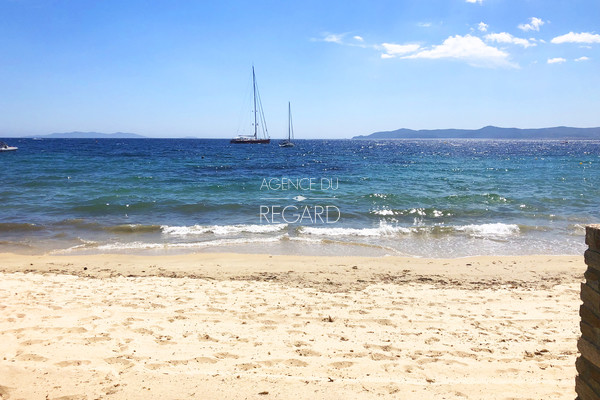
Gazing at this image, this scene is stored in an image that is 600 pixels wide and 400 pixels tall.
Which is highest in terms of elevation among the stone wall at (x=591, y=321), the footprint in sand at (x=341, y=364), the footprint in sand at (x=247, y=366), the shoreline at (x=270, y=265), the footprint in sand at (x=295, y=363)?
the stone wall at (x=591, y=321)

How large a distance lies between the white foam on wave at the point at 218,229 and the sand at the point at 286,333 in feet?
13.6

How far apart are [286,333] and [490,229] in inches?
426

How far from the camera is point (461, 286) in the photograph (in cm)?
749

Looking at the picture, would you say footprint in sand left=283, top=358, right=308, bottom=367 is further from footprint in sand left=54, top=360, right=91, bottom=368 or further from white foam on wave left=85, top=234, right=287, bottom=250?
white foam on wave left=85, top=234, right=287, bottom=250

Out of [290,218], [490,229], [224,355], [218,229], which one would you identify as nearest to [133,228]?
[218,229]

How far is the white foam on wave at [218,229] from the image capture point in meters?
12.8

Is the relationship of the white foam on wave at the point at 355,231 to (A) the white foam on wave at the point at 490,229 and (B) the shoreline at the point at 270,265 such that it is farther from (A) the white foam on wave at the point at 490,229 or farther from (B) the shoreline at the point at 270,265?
(B) the shoreline at the point at 270,265

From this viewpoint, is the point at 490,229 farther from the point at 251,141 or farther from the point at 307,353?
the point at 251,141

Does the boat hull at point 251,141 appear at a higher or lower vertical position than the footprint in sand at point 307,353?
higher

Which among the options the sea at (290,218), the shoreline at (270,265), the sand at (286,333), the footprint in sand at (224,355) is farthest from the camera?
the sea at (290,218)

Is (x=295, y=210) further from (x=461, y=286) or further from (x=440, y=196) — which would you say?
(x=461, y=286)

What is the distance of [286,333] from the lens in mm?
5090

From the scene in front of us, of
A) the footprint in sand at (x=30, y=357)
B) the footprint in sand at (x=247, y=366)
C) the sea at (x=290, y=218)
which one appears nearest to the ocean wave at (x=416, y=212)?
the sea at (x=290, y=218)

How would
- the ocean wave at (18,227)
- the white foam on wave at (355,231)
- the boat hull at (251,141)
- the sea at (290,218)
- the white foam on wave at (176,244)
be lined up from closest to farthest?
the white foam on wave at (176,244), the sea at (290,218), the white foam on wave at (355,231), the ocean wave at (18,227), the boat hull at (251,141)
